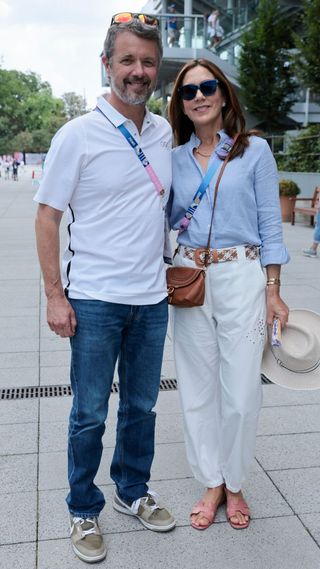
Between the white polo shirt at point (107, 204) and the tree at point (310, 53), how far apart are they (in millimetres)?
12683

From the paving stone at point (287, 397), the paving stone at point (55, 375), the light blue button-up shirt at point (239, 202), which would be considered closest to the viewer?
the light blue button-up shirt at point (239, 202)

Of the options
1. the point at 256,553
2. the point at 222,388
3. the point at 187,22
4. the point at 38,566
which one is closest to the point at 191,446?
the point at 222,388

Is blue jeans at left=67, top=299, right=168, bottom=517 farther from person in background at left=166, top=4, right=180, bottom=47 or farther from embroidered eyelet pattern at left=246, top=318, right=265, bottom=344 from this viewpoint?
person in background at left=166, top=4, right=180, bottom=47

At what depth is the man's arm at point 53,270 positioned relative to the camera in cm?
229

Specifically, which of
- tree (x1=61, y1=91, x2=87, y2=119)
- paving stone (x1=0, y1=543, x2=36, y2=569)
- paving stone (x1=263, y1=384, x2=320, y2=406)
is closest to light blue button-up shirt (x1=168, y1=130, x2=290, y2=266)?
paving stone (x1=0, y1=543, x2=36, y2=569)

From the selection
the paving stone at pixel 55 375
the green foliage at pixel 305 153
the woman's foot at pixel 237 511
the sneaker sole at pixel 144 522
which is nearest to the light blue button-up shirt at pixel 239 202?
the woman's foot at pixel 237 511

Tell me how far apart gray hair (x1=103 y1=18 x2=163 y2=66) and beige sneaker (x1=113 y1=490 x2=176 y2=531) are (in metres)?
1.87

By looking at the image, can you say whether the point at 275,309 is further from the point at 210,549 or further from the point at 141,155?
the point at 210,549

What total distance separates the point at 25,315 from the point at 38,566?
12.5ft

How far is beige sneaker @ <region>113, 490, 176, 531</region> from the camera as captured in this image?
8.57 feet

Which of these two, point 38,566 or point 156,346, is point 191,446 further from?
point 38,566

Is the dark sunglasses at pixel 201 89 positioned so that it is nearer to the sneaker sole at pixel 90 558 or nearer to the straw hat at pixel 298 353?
the straw hat at pixel 298 353

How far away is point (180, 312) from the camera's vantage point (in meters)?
2.63

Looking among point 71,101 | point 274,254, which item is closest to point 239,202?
point 274,254
